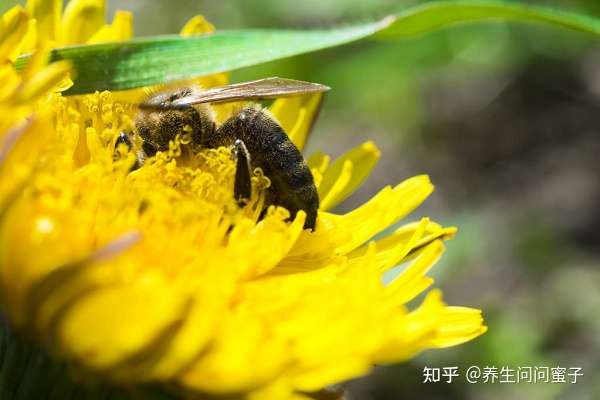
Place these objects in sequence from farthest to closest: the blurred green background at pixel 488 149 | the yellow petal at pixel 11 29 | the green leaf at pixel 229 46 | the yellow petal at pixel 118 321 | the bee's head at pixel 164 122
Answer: the blurred green background at pixel 488 149 → the bee's head at pixel 164 122 → the green leaf at pixel 229 46 → the yellow petal at pixel 11 29 → the yellow petal at pixel 118 321

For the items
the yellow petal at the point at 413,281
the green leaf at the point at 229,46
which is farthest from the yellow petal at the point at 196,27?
the yellow petal at the point at 413,281

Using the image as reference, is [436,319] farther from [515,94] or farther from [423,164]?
[515,94]

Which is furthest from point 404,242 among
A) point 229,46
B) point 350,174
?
point 229,46

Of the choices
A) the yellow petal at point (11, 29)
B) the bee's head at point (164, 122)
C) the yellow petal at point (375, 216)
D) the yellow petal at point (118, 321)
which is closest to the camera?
the yellow petal at point (118, 321)

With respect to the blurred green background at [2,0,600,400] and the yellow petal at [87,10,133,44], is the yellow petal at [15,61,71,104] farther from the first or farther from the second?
the blurred green background at [2,0,600,400]

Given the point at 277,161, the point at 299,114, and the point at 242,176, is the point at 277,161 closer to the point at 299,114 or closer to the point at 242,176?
the point at 242,176

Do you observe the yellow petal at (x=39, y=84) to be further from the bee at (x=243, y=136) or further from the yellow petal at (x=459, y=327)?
the yellow petal at (x=459, y=327)

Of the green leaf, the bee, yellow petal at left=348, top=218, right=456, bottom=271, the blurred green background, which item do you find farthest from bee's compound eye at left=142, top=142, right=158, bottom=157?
the blurred green background
